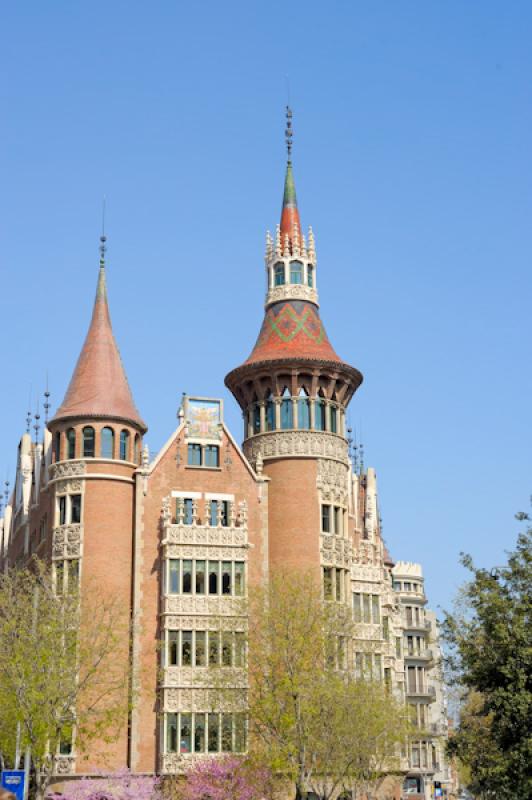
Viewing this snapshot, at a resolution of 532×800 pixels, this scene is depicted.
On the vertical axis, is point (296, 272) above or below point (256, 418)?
above

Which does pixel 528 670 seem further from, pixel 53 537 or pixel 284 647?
pixel 53 537

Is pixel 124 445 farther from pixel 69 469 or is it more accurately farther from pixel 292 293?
pixel 292 293

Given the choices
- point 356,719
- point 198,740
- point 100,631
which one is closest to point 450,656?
point 356,719

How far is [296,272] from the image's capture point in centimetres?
6444

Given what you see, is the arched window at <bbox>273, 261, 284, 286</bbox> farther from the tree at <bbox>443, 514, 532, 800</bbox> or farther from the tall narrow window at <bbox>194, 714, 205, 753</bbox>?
the tree at <bbox>443, 514, 532, 800</bbox>

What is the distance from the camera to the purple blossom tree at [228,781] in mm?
49688

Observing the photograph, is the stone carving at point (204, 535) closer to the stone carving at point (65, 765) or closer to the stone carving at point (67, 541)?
the stone carving at point (67, 541)

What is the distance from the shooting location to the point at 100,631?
4844 cm

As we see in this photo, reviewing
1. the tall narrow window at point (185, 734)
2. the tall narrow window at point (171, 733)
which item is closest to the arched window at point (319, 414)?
the tall narrow window at point (185, 734)

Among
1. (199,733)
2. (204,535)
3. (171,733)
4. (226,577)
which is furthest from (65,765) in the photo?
(204,535)

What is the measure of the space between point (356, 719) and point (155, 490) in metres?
15.9

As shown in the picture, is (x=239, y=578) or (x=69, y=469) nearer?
(x=239, y=578)

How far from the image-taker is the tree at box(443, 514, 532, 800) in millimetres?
31578

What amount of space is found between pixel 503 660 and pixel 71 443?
31.0 meters
